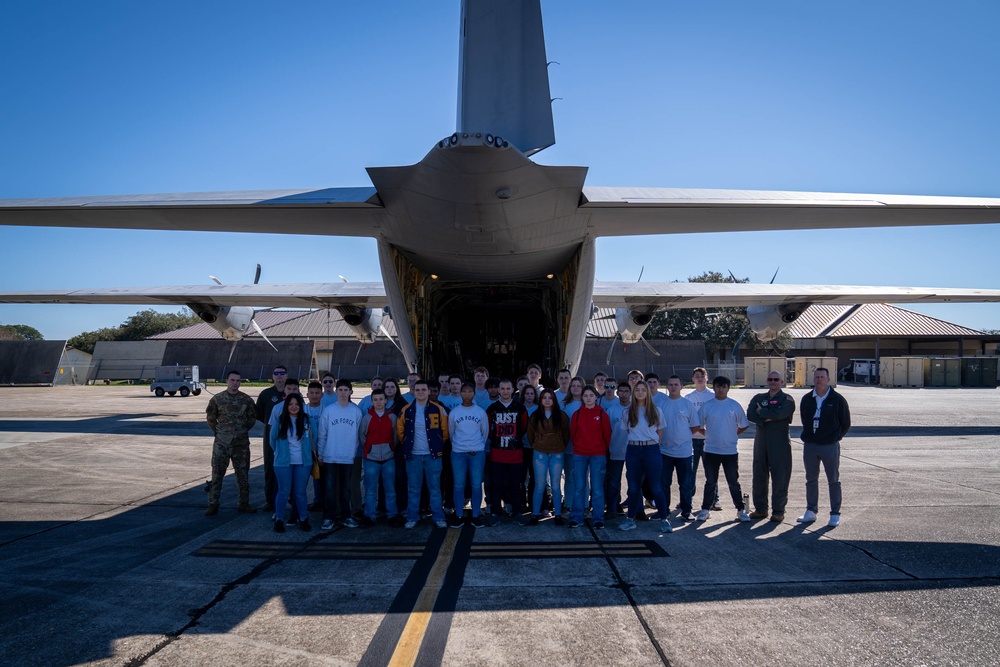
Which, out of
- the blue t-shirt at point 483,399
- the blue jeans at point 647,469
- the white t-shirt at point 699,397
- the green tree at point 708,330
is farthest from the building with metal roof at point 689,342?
the blue jeans at point 647,469

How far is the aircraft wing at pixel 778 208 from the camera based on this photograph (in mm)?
5867

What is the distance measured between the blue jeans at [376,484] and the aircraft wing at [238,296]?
9054 mm

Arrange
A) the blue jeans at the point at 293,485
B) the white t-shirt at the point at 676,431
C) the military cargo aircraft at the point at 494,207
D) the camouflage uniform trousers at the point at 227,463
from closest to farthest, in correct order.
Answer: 1. the military cargo aircraft at the point at 494,207
2. the blue jeans at the point at 293,485
3. the white t-shirt at the point at 676,431
4. the camouflage uniform trousers at the point at 227,463

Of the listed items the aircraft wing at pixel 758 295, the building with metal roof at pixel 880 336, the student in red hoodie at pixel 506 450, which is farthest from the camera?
the building with metal roof at pixel 880 336

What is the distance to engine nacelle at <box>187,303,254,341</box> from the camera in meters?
15.8

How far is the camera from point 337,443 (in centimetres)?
609

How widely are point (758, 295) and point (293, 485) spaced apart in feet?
42.1

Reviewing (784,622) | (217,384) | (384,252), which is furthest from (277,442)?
(217,384)

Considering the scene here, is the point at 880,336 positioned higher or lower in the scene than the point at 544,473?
higher

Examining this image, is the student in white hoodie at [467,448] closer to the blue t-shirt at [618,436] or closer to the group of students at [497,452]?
the group of students at [497,452]

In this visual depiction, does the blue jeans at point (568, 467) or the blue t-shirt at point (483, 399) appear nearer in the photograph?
the blue jeans at point (568, 467)

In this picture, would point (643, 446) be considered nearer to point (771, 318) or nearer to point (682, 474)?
point (682, 474)

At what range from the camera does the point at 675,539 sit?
18.4 feet

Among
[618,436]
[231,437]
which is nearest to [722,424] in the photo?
[618,436]
